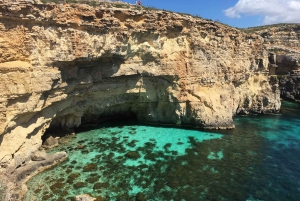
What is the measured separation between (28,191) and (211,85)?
2230cm

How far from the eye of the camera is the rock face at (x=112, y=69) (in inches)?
659

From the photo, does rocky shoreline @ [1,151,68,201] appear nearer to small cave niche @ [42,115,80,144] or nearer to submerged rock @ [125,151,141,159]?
submerged rock @ [125,151,141,159]

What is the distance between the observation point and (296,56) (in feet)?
171

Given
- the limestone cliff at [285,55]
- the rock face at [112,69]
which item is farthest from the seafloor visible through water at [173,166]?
the limestone cliff at [285,55]

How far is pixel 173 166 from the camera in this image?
19.1 m

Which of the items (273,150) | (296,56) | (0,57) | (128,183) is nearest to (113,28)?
(0,57)

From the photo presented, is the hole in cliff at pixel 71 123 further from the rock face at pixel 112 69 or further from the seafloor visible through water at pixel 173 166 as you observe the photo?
the seafloor visible through water at pixel 173 166

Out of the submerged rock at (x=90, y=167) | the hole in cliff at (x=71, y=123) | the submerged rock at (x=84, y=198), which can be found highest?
the hole in cliff at (x=71, y=123)

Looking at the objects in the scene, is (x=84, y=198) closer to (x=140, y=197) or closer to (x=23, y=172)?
(x=140, y=197)

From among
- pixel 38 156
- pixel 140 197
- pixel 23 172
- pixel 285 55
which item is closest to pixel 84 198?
pixel 140 197

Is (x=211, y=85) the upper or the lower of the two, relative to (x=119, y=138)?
upper

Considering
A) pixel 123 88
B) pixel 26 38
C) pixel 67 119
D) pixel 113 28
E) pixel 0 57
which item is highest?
pixel 113 28

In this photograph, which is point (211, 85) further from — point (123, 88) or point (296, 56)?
point (296, 56)

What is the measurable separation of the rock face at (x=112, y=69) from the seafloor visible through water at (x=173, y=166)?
2.49 m
